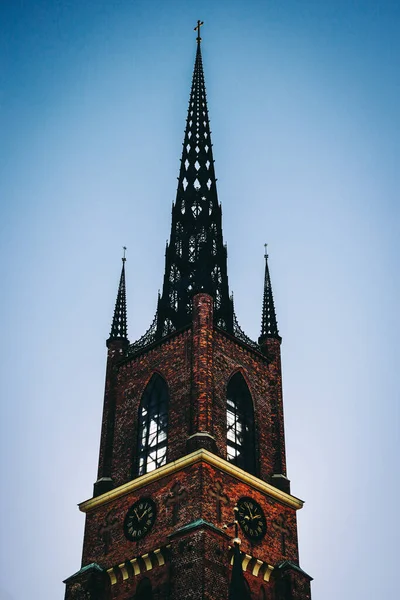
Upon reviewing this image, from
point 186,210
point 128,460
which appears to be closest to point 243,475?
point 128,460

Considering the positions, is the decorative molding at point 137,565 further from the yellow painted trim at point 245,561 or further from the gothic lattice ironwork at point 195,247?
the gothic lattice ironwork at point 195,247

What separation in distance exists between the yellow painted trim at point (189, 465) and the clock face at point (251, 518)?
0.98 meters

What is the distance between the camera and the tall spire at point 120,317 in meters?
58.7

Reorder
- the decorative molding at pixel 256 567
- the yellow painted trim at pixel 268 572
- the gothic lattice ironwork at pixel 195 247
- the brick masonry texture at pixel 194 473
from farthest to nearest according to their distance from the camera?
the gothic lattice ironwork at pixel 195 247 < the yellow painted trim at pixel 268 572 < the decorative molding at pixel 256 567 < the brick masonry texture at pixel 194 473

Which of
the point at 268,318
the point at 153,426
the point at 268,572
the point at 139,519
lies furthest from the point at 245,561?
the point at 268,318

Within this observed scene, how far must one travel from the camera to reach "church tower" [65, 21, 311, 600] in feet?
153

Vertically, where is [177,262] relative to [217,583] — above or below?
above

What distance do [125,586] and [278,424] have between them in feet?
37.9

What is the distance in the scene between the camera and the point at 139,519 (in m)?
49.0

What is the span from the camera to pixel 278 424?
178ft

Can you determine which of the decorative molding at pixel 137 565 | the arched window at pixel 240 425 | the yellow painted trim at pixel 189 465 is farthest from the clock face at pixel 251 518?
the decorative molding at pixel 137 565

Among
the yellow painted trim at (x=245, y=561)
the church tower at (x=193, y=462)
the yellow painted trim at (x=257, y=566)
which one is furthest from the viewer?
the yellow painted trim at (x=257, y=566)

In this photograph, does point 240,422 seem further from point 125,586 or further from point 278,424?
point 125,586

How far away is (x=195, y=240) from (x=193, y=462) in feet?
53.5
